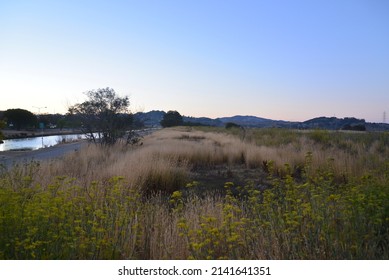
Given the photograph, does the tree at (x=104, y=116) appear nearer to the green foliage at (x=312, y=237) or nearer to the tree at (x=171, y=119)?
the green foliage at (x=312, y=237)

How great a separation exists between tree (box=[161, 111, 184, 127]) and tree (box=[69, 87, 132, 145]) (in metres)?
77.0

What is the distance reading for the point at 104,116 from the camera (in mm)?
17281

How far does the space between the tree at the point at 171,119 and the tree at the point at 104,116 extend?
77.0 metres

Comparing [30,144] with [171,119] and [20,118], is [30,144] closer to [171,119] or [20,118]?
[20,118]

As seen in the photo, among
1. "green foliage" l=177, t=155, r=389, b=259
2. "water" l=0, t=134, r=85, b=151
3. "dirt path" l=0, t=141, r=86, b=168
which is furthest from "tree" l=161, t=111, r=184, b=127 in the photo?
"green foliage" l=177, t=155, r=389, b=259

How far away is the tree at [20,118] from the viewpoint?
79688mm

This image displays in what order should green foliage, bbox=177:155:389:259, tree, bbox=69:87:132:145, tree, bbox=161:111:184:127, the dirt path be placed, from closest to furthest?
green foliage, bbox=177:155:389:259
the dirt path
tree, bbox=69:87:132:145
tree, bbox=161:111:184:127

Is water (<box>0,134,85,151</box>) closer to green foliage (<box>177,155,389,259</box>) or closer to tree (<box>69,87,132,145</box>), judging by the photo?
tree (<box>69,87,132,145</box>)

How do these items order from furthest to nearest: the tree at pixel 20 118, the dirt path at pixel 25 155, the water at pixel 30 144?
the tree at pixel 20 118 → the water at pixel 30 144 → the dirt path at pixel 25 155

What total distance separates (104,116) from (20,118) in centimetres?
7581

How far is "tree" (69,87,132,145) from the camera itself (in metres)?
17.0

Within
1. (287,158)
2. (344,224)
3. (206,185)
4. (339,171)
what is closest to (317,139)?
(287,158)

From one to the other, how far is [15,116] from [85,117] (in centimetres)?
7468

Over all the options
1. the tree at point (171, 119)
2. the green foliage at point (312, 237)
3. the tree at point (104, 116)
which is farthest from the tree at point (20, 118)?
the green foliage at point (312, 237)
